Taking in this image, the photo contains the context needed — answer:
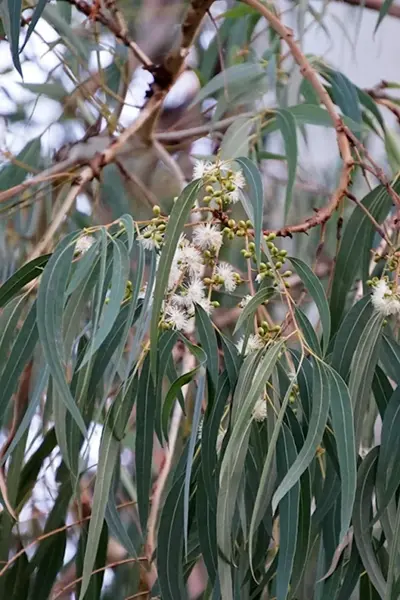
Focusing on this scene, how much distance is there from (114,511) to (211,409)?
12 centimetres

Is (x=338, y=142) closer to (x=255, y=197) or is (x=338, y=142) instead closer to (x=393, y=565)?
(x=255, y=197)

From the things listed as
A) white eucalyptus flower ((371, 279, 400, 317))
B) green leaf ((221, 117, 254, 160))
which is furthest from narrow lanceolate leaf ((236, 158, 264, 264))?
green leaf ((221, 117, 254, 160))

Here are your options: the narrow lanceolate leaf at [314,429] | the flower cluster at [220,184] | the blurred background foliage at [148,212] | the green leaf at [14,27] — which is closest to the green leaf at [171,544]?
the blurred background foliage at [148,212]

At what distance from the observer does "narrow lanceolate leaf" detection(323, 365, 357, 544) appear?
0.61 m

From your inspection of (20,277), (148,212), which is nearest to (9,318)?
(20,277)

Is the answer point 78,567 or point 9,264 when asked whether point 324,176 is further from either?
point 78,567

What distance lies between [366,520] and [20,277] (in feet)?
1.08

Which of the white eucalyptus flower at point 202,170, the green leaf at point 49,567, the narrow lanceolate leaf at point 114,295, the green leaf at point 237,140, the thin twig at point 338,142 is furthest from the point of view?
the green leaf at point 237,140

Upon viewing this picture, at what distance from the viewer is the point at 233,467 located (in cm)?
63

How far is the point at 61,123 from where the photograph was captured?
62.0 inches

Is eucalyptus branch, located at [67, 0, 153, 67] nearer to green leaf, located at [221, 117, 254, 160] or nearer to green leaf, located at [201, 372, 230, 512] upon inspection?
green leaf, located at [221, 117, 254, 160]

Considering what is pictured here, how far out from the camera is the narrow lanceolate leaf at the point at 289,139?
3.32 ft

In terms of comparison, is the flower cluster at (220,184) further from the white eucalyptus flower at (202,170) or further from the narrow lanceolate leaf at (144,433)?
the narrow lanceolate leaf at (144,433)

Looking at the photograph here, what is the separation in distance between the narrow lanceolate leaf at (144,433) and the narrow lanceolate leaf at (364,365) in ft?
0.52
